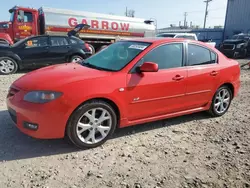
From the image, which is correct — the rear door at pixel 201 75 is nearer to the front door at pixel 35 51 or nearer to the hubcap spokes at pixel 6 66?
the front door at pixel 35 51

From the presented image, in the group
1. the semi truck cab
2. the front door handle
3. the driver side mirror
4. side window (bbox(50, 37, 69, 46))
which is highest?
the semi truck cab

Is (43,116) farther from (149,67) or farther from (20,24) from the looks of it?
(20,24)

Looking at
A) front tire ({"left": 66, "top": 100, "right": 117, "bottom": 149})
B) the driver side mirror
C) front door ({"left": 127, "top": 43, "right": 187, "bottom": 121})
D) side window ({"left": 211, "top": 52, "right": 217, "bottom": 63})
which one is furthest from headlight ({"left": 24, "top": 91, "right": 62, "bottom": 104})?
side window ({"left": 211, "top": 52, "right": 217, "bottom": 63})

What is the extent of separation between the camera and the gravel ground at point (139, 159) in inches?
102

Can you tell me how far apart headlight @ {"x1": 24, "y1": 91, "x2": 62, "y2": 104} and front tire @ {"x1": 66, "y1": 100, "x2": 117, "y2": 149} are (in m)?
0.34

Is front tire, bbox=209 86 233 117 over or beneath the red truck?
beneath

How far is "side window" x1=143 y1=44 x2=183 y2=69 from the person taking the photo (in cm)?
364

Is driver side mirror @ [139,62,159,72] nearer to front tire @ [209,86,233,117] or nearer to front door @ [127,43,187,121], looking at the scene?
front door @ [127,43,187,121]

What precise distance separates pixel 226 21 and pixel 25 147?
37.3 metres

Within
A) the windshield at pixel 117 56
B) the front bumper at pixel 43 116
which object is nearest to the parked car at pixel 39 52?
the windshield at pixel 117 56

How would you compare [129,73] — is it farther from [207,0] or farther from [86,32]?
[207,0]

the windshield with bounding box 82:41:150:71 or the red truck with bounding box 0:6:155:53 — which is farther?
the red truck with bounding box 0:6:155:53

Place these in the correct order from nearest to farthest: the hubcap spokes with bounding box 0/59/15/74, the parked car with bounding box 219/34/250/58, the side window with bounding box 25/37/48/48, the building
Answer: the hubcap spokes with bounding box 0/59/15/74 → the side window with bounding box 25/37/48/48 → the parked car with bounding box 219/34/250/58 → the building

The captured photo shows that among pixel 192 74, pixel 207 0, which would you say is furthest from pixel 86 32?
pixel 207 0
